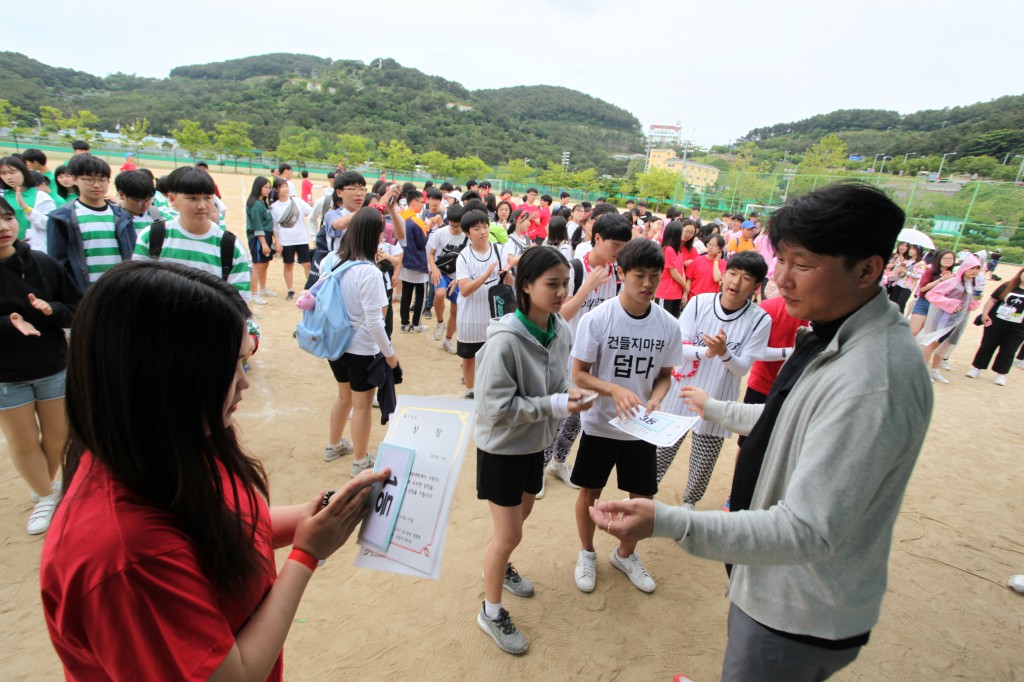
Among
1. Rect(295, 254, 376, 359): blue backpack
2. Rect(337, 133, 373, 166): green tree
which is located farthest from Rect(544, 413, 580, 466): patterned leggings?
Rect(337, 133, 373, 166): green tree

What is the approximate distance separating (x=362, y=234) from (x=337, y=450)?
1910 millimetres

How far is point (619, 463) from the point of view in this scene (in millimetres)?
2883

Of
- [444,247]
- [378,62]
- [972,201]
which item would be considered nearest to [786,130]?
[378,62]

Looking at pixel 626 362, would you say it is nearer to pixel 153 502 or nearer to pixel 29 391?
pixel 153 502

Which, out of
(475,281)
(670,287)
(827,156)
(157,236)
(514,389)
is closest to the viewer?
(514,389)

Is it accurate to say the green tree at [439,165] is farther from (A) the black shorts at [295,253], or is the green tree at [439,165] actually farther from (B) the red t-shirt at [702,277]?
(B) the red t-shirt at [702,277]

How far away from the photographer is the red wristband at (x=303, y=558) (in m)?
1.15

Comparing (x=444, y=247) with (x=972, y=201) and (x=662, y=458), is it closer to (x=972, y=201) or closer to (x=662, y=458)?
(x=662, y=458)

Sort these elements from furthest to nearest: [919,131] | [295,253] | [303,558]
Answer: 1. [919,131]
2. [295,253]
3. [303,558]

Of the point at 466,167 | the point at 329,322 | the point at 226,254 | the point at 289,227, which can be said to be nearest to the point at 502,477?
the point at 329,322

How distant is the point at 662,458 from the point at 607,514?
7.67 ft

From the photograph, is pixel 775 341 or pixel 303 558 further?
pixel 775 341

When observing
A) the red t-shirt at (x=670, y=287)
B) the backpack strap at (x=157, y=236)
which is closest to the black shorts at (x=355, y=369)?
the backpack strap at (x=157, y=236)

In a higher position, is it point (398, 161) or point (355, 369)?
point (398, 161)
